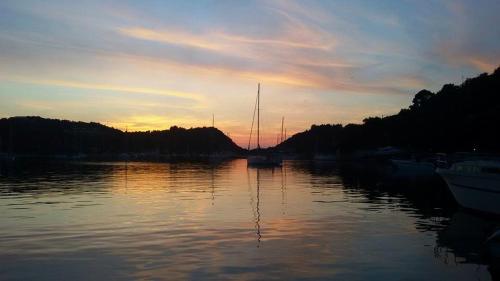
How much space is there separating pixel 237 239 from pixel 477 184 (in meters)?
18.4

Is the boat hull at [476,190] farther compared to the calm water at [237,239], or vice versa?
the boat hull at [476,190]

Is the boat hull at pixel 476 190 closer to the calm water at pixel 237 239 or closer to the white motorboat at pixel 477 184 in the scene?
the white motorboat at pixel 477 184

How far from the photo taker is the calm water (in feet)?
60.0

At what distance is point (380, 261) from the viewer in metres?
19.9

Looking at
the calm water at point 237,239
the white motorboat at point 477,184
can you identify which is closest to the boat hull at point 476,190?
the white motorboat at point 477,184

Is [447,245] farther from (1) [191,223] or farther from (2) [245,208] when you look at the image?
(2) [245,208]

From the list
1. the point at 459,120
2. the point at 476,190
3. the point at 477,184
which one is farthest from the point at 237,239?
the point at 459,120

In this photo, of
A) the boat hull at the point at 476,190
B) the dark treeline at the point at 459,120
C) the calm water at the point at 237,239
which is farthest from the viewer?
the dark treeline at the point at 459,120

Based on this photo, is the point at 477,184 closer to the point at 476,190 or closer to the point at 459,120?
the point at 476,190

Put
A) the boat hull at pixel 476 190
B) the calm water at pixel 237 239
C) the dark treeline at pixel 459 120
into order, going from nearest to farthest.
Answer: the calm water at pixel 237 239, the boat hull at pixel 476 190, the dark treeline at pixel 459 120

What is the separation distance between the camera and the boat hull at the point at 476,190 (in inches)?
1281

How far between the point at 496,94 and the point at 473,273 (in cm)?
8066

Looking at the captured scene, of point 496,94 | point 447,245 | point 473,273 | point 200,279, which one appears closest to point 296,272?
point 200,279

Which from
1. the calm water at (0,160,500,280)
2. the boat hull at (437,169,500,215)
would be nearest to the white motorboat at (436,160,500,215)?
the boat hull at (437,169,500,215)
